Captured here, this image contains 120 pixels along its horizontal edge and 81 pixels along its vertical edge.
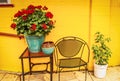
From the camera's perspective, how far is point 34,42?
2.43 meters

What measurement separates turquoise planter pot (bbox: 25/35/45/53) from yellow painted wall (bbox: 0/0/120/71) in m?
0.56

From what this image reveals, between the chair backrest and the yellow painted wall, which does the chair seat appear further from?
the yellow painted wall

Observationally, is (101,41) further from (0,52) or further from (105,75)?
(0,52)

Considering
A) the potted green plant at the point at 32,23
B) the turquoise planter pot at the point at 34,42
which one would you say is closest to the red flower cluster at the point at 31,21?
the potted green plant at the point at 32,23

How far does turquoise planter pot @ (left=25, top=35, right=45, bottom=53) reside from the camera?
95.2 inches

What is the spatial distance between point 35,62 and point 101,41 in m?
1.22

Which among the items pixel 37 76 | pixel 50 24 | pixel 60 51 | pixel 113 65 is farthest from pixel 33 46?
pixel 113 65

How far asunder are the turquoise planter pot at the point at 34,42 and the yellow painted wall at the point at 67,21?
559 mm

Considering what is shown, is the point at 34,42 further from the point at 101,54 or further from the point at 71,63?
the point at 101,54

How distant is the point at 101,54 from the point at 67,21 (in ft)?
2.62

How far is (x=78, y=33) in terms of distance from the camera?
9.99ft

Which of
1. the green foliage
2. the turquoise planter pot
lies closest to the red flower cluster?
the turquoise planter pot

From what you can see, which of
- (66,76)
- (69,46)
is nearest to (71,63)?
(69,46)

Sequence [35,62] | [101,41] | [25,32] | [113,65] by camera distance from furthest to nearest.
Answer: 1. [113,65]
2. [35,62]
3. [101,41]
4. [25,32]
